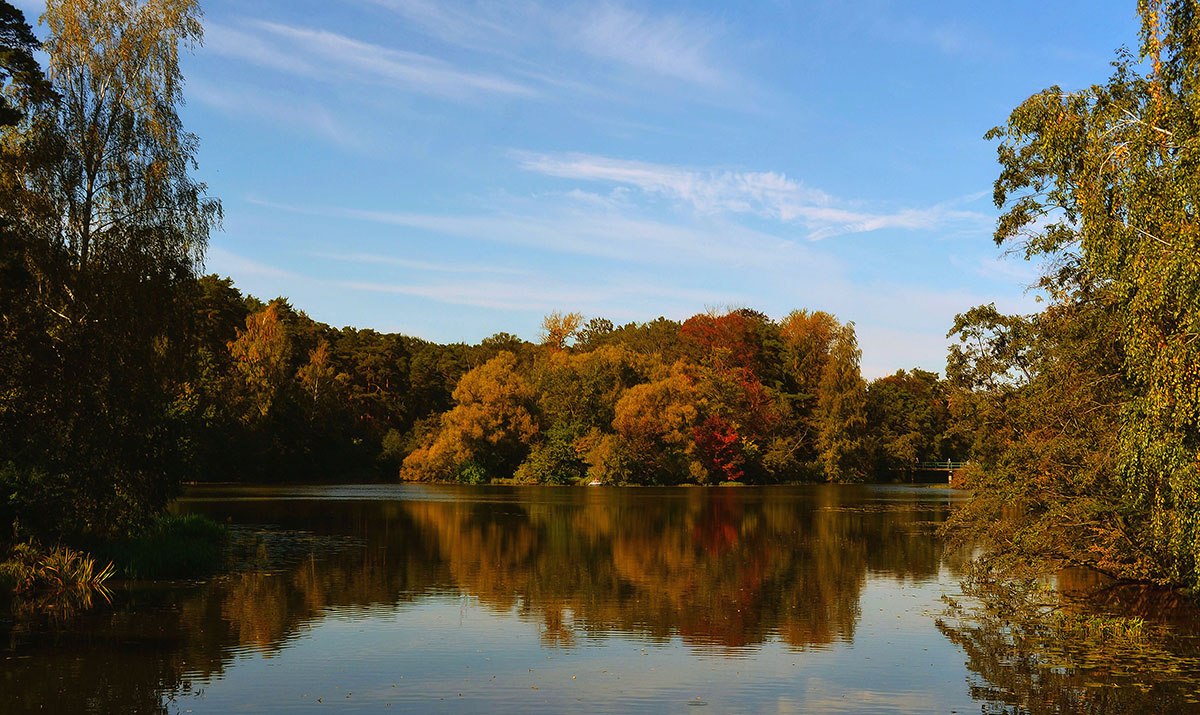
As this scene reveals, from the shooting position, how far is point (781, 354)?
97.8 meters

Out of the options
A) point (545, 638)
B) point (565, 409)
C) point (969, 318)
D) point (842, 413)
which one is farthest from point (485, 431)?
point (545, 638)

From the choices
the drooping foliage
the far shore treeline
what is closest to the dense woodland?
the drooping foliage

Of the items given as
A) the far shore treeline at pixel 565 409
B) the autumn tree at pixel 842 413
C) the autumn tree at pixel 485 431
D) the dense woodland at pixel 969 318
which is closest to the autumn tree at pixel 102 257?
the dense woodland at pixel 969 318

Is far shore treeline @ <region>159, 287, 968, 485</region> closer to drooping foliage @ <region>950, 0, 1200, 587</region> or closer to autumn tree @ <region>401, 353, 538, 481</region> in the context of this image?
autumn tree @ <region>401, 353, 538, 481</region>

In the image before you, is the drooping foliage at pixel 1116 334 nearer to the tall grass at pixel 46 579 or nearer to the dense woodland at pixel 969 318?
the dense woodland at pixel 969 318

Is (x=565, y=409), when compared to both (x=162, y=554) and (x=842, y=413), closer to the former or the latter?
(x=842, y=413)

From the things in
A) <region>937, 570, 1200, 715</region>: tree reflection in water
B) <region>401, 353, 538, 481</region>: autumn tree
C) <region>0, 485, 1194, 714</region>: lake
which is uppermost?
<region>401, 353, 538, 481</region>: autumn tree

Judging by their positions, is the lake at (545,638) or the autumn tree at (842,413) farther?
the autumn tree at (842,413)

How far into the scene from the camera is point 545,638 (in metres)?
15.8

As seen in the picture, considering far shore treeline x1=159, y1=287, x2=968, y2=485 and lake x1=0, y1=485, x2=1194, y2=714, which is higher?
far shore treeline x1=159, y1=287, x2=968, y2=485

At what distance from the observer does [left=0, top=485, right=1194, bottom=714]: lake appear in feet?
39.2

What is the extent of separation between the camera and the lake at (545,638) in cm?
1194

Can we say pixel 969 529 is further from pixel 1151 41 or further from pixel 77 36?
pixel 77 36

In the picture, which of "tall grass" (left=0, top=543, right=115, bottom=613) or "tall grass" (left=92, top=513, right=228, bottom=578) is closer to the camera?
"tall grass" (left=0, top=543, right=115, bottom=613)
